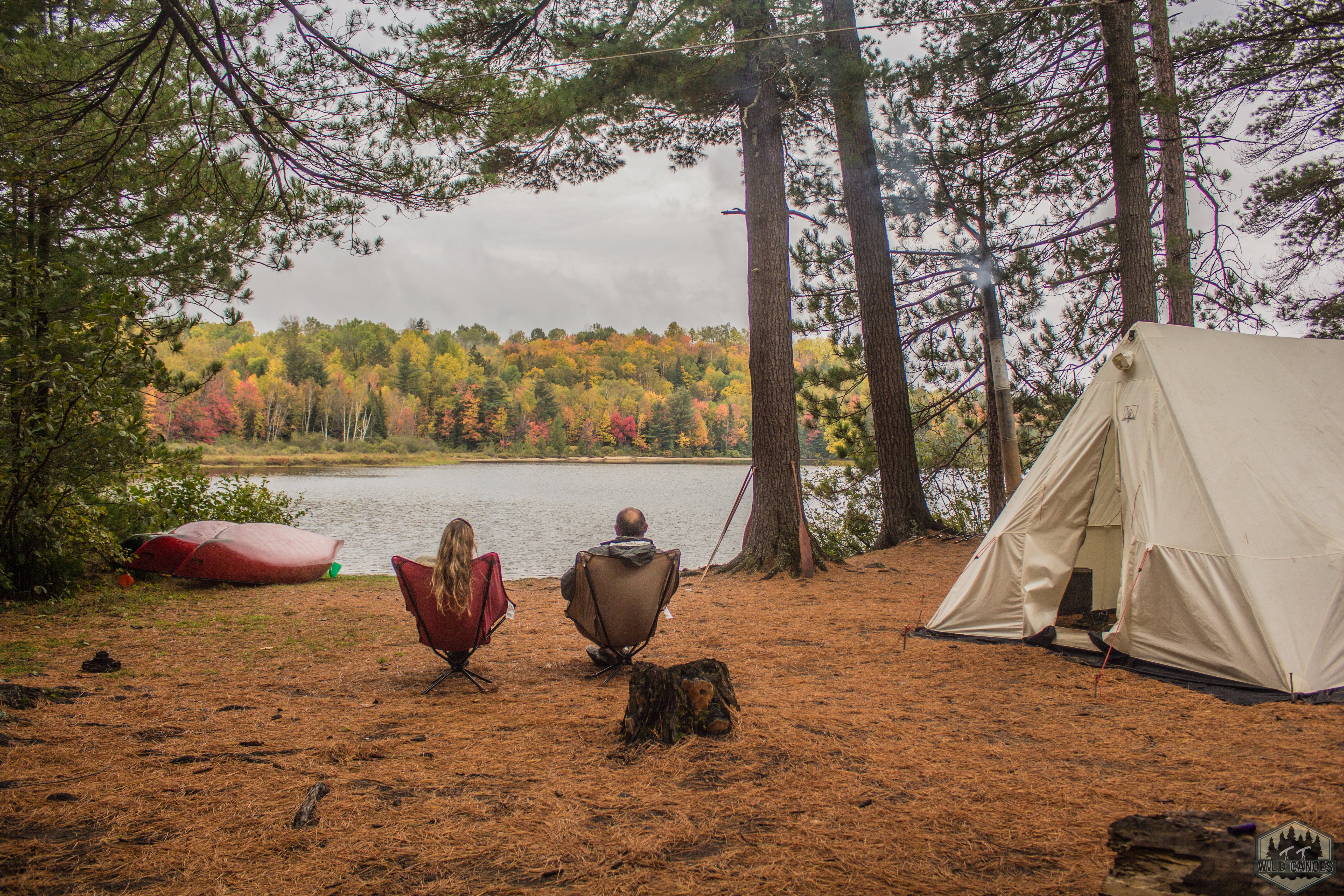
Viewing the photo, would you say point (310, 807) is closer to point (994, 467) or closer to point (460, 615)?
point (460, 615)

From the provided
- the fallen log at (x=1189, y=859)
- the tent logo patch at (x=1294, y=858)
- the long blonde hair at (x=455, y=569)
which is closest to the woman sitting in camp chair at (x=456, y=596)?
the long blonde hair at (x=455, y=569)

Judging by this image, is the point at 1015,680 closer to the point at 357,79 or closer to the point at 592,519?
the point at 357,79

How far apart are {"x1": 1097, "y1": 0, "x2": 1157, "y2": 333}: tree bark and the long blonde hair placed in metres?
5.89

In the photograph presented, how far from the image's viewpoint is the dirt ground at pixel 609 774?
79.4 inches

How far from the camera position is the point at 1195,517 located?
3898mm

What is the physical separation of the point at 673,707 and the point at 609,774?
418mm

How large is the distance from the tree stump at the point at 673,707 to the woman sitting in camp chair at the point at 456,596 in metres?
1.06

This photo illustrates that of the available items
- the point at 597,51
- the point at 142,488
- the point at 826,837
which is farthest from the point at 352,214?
the point at 826,837

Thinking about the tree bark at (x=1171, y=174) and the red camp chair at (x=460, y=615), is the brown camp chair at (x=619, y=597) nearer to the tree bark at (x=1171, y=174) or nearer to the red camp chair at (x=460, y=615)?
the red camp chair at (x=460, y=615)

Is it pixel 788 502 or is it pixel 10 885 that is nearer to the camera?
pixel 10 885

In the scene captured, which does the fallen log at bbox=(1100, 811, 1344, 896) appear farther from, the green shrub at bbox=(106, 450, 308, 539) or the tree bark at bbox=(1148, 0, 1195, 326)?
the green shrub at bbox=(106, 450, 308, 539)

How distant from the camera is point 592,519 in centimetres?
1806

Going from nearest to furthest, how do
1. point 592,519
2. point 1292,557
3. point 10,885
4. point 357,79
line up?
point 10,885
point 1292,557
point 357,79
point 592,519

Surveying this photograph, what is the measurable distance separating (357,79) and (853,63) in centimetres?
497
